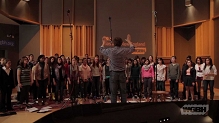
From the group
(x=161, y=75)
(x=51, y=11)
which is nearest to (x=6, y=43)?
(x=51, y=11)

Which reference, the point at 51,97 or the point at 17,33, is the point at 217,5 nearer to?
the point at 51,97

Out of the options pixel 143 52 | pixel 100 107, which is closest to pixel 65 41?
pixel 143 52

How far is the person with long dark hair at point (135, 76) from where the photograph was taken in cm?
737

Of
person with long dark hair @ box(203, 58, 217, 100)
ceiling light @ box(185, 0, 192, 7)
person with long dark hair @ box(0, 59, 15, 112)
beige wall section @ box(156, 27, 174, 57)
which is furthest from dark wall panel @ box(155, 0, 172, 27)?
person with long dark hair @ box(0, 59, 15, 112)

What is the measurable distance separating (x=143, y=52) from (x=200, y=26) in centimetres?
282

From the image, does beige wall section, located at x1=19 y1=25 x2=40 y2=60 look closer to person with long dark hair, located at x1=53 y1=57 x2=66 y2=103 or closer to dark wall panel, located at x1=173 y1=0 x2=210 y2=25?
person with long dark hair, located at x1=53 y1=57 x2=66 y2=103

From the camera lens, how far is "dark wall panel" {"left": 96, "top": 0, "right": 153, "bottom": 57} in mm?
10008

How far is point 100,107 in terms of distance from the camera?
1789 millimetres

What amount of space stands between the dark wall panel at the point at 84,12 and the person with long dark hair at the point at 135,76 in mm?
3826

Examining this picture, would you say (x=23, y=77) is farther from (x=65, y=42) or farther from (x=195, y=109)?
(x=195, y=109)

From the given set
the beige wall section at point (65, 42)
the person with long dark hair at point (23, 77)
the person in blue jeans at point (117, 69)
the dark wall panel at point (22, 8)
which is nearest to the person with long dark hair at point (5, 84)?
the person with long dark hair at point (23, 77)

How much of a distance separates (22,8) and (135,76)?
5688 millimetres

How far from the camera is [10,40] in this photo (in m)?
10.1

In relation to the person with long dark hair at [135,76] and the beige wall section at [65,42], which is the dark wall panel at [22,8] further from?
the person with long dark hair at [135,76]
